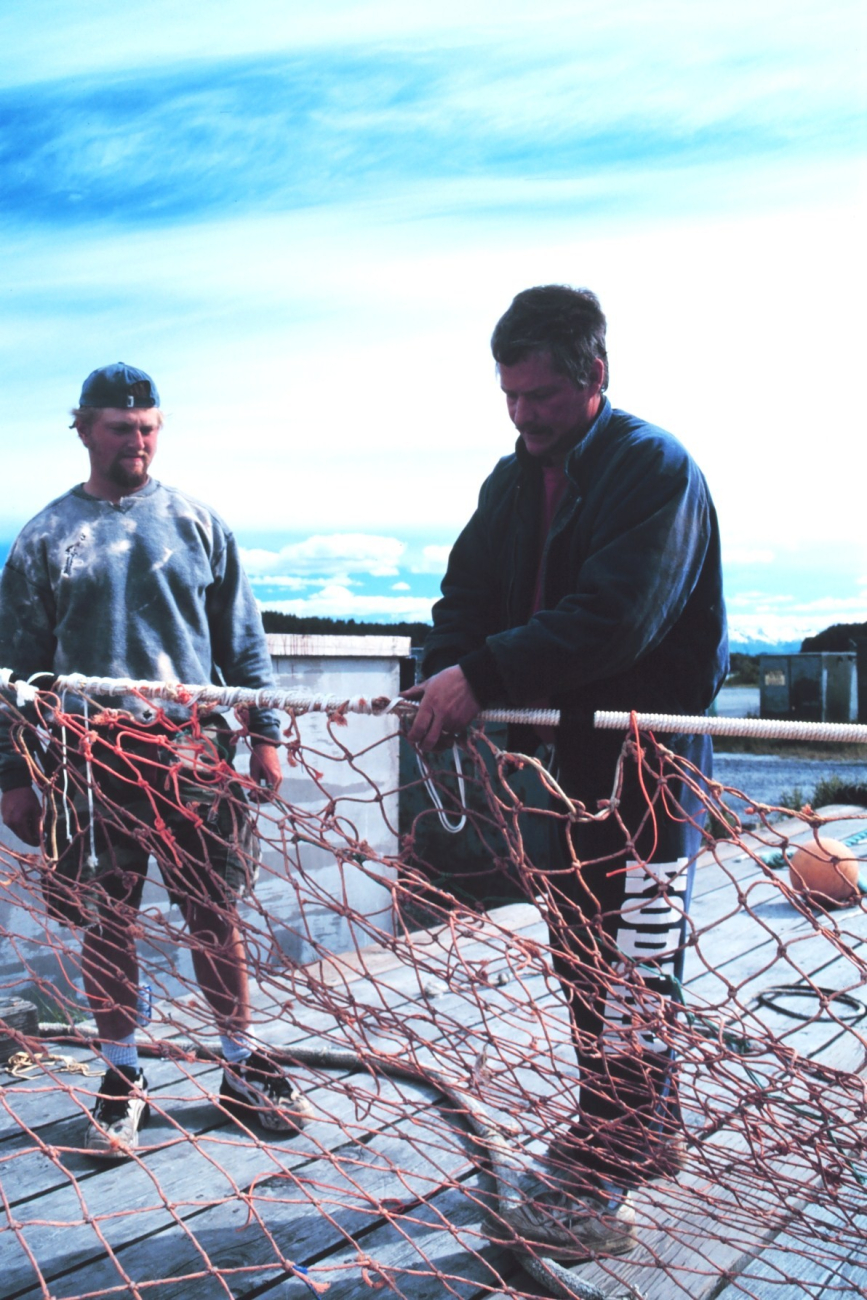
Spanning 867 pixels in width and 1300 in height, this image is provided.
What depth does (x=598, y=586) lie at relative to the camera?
163 centimetres

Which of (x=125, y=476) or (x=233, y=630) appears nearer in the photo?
(x=125, y=476)

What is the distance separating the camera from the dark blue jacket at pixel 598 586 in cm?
163

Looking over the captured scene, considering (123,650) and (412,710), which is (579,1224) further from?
(123,650)

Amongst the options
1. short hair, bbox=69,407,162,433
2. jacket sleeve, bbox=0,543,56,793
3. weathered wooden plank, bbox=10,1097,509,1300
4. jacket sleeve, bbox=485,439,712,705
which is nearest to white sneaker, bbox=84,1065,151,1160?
weathered wooden plank, bbox=10,1097,509,1300

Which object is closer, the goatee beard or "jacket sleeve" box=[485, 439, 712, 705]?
"jacket sleeve" box=[485, 439, 712, 705]

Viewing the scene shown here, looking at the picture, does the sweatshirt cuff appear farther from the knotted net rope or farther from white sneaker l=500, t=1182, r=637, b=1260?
white sneaker l=500, t=1182, r=637, b=1260

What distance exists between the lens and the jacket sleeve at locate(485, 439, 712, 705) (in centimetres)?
162

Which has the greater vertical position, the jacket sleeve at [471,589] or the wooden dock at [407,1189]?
the jacket sleeve at [471,589]

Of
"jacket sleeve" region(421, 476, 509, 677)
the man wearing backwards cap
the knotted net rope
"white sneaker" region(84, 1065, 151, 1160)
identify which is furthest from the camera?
the man wearing backwards cap

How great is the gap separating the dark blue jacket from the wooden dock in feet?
1.37

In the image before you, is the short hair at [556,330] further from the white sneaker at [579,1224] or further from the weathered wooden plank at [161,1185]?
the white sneaker at [579,1224]

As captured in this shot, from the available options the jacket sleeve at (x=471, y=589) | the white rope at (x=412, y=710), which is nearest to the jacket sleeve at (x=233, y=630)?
the white rope at (x=412, y=710)

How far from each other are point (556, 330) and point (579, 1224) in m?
1.52

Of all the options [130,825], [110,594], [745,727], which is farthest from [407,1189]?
[110,594]
